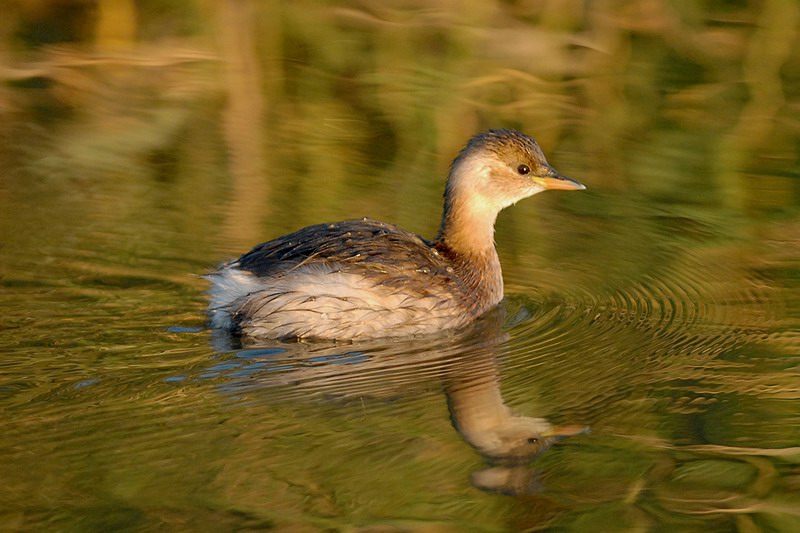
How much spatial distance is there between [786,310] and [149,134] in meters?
5.09

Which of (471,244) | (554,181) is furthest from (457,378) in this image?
(554,181)

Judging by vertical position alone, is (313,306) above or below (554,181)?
below

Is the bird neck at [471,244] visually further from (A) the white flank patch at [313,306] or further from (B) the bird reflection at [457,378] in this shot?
(A) the white flank patch at [313,306]

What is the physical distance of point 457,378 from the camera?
6.00 metres

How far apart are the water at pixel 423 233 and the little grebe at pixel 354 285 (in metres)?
0.16

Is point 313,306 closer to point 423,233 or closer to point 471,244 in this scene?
point 471,244

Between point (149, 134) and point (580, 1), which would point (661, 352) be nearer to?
point (149, 134)

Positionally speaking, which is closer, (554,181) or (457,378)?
(457,378)

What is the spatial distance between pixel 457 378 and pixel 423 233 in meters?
2.28

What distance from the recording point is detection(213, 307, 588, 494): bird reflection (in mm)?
5195

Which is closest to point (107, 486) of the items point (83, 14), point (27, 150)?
point (27, 150)

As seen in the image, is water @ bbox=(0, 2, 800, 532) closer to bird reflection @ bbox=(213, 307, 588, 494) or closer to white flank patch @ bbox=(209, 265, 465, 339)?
bird reflection @ bbox=(213, 307, 588, 494)

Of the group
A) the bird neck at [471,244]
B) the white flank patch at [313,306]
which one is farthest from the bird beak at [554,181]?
the white flank patch at [313,306]

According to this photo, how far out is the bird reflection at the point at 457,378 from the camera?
520cm
